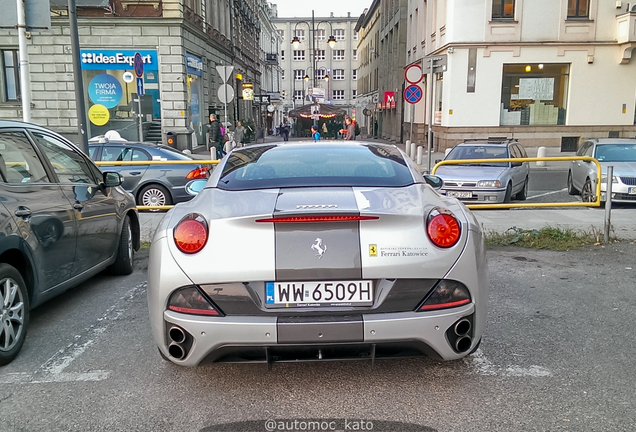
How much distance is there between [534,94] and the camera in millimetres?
26797

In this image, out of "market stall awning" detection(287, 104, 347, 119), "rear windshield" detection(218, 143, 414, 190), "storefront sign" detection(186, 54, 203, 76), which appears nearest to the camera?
"rear windshield" detection(218, 143, 414, 190)

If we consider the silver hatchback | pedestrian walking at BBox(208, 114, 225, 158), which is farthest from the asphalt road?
pedestrian walking at BBox(208, 114, 225, 158)

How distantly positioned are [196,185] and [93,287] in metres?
1.96

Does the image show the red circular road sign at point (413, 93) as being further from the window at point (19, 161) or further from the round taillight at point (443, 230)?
the round taillight at point (443, 230)

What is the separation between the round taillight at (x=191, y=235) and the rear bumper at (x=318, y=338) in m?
0.38

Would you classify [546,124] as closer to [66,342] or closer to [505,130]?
[505,130]

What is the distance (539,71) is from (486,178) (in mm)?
18283

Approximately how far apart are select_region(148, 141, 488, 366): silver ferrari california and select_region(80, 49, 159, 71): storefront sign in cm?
2357

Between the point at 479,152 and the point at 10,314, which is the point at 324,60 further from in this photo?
the point at 10,314

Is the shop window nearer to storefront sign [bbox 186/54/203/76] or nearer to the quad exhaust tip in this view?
storefront sign [bbox 186/54/203/76]

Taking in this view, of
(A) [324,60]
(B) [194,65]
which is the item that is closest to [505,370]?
(B) [194,65]

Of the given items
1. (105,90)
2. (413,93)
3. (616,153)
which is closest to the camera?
(616,153)

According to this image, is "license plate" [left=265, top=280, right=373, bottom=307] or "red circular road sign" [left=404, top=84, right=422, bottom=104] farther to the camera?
"red circular road sign" [left=404, top=84, right=422, bottom=104]

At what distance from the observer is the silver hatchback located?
1095cm
